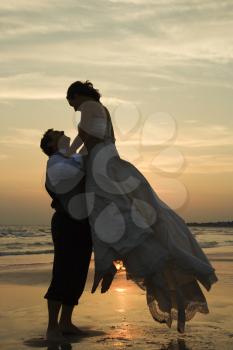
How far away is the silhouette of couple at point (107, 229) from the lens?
4473mm

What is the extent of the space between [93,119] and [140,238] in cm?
116

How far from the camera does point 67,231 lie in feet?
16.0

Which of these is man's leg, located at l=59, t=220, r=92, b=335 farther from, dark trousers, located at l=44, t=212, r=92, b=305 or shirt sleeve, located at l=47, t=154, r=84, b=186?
shirt sleeve, located at l=47, t=154, r=84, b=186

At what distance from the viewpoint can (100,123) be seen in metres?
4.93

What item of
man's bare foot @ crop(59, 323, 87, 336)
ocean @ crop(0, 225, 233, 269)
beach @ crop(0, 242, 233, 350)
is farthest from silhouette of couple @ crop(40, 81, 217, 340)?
ocean @ crop(0, 225, 233, 269)

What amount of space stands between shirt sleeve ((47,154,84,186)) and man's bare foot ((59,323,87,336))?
1256 mm

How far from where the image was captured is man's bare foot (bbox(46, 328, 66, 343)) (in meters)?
4.66

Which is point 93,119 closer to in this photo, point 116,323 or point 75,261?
point 75,261

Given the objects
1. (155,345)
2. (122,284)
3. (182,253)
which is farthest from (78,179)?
(122,284)

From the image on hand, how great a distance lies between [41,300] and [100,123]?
2955 mm

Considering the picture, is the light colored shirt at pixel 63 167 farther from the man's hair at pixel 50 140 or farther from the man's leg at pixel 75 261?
the man's leg at pixel 75 261

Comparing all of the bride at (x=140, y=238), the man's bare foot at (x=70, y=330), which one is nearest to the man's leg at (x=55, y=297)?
the man's bare foot at (x=70, y=330)

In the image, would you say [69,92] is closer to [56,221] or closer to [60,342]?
[56,221]

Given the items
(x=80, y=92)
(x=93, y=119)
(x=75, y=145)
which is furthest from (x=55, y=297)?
(x=80, y=92)
